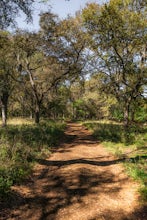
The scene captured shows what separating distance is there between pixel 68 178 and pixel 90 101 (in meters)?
50.4

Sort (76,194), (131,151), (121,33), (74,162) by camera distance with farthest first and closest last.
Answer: (121,33) < (131,151) < (74,162) < (76,194)

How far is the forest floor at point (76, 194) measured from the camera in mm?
5840

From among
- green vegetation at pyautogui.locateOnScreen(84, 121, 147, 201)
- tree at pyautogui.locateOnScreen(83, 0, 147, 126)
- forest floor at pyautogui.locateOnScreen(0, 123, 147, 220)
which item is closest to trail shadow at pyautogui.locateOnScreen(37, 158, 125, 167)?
forest floor at pyautogui.locateOnScreen(0, 123, 147, 220)

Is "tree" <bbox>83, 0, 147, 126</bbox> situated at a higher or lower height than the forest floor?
higher

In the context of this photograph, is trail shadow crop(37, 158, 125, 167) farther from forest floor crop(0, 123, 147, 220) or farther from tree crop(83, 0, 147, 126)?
tree crop(83, 0, 147, 126)

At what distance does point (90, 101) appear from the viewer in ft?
191

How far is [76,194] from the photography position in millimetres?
6996

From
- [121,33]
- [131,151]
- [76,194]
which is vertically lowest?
[76,194]

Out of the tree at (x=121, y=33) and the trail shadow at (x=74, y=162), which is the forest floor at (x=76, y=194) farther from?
the tree at (x=121, y=33)

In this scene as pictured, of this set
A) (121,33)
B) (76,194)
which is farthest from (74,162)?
(121,33)

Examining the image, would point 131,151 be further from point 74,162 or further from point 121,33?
point 121,33

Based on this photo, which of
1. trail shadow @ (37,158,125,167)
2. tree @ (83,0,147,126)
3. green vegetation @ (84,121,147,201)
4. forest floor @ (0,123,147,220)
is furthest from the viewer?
tree @ (83,0,147,126)

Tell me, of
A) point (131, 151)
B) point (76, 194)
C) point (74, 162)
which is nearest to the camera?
point (76, 194)

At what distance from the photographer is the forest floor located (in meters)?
5.84
